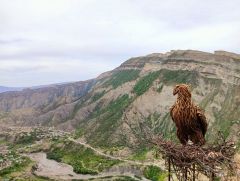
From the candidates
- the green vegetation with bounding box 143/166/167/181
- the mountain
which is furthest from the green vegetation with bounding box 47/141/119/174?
the green vegetation with bounding box 143/166/167/181

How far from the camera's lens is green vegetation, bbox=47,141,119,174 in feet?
386

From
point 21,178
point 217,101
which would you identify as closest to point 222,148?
point 21,178

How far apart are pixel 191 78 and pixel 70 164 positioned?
47483mm

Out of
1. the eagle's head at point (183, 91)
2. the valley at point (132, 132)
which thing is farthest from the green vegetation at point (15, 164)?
the eagle's head at point (183, 91)

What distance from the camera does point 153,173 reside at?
9962cm

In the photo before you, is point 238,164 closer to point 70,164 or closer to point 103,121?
point 70,164

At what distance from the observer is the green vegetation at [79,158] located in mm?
117506

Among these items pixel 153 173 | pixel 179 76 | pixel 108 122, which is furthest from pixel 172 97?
pixel 153 173

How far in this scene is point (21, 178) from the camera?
109625 mm

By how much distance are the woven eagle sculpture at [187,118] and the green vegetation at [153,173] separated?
7797 cm

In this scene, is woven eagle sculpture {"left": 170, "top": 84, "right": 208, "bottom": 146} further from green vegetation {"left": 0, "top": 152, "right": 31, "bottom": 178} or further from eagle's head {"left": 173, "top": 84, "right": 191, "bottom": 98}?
green vegetation {"left": 0, "top": 152, "right": 31, "bottom": 178}

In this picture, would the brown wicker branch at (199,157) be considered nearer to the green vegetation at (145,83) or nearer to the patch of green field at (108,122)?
the patch of green field at (108,122)

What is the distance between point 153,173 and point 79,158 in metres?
40.6

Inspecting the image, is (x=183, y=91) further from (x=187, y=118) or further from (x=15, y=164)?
(x=15, y=164)
